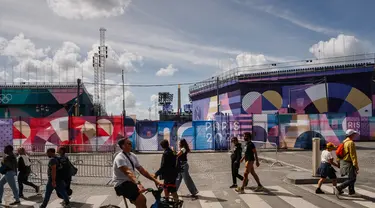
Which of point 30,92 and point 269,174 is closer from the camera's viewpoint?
point 269,174

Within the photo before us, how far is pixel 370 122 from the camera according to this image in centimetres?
3309

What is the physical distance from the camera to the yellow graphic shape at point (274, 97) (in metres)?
44.2

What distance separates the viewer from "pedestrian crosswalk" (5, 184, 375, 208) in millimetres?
8898

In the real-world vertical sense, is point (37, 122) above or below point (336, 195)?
above

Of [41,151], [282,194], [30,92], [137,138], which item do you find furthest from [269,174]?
[30,92]

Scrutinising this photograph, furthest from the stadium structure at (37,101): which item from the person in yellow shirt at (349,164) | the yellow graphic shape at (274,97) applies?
the person in yellow shirt at (349,164)

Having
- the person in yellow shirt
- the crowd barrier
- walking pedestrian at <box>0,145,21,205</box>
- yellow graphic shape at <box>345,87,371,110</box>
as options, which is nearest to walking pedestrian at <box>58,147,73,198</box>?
walking pedestrian at <box>0,145,21,205</box>

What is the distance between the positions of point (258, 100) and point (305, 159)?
2615 cm

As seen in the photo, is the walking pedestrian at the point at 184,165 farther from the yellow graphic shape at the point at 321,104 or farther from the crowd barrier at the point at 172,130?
the yellow graphic shape at the point at 321,104

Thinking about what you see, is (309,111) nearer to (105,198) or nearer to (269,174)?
(269,174)

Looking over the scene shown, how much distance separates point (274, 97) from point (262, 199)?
36350mm

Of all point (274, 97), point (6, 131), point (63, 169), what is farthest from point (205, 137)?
point (274, 97)

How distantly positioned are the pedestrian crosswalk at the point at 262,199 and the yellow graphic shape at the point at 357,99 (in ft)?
109

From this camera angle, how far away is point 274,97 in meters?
44.6
